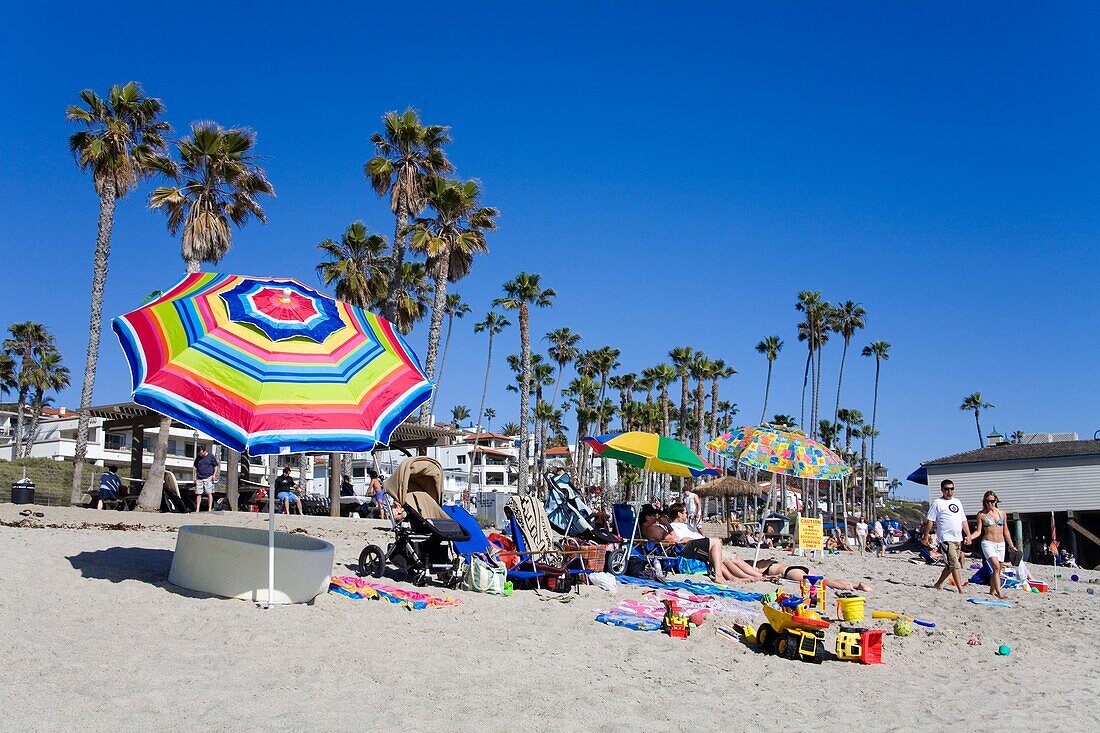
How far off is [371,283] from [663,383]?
35844mm

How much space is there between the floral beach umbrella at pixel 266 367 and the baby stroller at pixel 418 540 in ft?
6.21

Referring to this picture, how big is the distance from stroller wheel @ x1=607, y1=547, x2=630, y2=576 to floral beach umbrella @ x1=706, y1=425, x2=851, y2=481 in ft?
10.5

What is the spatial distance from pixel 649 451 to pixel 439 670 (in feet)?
24.5

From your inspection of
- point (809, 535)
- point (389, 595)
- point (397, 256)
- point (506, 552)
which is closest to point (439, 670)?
point (389, 595)

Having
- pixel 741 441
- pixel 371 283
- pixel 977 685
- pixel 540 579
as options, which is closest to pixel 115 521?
pixel 540 579

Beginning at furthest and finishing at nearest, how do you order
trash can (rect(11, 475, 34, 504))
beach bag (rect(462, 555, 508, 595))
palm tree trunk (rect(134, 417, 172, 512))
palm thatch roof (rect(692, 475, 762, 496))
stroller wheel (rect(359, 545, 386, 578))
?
1. palm thatch roof (rect(692, 475, 762, 496))
2. palm tree trunk (rect(134, 417, 172, 512))
3. trash can (rect(11, 475, 34, 504))
4. stroller wheel (rect(359, 545, 386, 578))
5. beach bag (rect(462, 555, 508, 595))

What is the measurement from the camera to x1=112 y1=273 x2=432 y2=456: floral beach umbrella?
7.23 metres

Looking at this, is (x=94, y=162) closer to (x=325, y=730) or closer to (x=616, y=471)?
(x=325, y=730)

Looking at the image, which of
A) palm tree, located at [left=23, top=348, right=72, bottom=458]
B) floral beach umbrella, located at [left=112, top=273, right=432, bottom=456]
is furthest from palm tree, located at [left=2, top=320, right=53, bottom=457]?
floral beach umbrella, located at [left=112, top=273, right=432, bottom=456]

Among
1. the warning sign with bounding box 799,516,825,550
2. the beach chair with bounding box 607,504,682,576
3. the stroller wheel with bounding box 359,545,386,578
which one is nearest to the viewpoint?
the stroller wheel with bounding box 359,545,386,578

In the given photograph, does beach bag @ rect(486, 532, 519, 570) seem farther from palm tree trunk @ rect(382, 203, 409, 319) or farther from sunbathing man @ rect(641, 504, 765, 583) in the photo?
palm tree trunk @ rect(382, 203, 409, 319)

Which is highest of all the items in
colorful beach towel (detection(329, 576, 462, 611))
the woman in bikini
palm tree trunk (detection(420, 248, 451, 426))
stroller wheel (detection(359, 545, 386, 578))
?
palm tree trunk (detection(420, 248, 451, 426))

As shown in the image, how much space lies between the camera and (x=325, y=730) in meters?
4.54

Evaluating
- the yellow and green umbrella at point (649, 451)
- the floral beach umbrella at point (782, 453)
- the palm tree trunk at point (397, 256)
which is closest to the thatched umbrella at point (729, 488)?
the palm tree trunk at point (397, 256)
